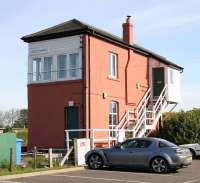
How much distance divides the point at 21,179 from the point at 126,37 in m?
18.1

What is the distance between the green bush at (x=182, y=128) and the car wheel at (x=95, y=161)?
12230 mm

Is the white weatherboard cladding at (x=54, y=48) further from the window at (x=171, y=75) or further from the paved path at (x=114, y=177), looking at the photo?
the paved path at (x=114, y=177)

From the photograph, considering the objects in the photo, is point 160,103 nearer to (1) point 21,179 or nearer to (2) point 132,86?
(2) point 132,86

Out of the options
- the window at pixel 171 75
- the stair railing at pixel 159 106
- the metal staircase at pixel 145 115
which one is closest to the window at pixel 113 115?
the metal staircase at pixel 145 115

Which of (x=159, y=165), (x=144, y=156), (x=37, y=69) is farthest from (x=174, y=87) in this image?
(x=159, y=165)

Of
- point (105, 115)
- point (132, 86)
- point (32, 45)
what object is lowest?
point (105, 115)

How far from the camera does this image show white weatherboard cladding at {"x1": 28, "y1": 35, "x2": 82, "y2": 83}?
29.0 metres

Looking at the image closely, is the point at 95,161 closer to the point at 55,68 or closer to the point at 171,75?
the point at 55,68

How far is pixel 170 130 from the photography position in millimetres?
34031

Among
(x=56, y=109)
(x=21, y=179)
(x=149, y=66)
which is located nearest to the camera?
(x=21, y=179)

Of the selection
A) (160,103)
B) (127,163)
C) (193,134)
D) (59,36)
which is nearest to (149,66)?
(160,103)

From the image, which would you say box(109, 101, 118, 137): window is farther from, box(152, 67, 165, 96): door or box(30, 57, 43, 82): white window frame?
box(152, 67, 165, 96): door

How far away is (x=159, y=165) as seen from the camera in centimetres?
2039

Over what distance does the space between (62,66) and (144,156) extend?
10.6 m
